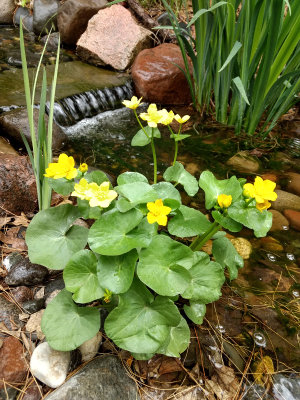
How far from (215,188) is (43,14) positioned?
5.11 m

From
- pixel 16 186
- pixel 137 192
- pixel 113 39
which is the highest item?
pixel 137 192

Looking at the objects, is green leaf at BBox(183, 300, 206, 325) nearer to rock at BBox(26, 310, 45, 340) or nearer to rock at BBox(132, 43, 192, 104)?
rock at BBox(26, 310, 45, 340)

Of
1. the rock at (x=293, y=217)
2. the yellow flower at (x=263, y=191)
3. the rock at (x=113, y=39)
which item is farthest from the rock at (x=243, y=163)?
the rock at (x=113, y=39)

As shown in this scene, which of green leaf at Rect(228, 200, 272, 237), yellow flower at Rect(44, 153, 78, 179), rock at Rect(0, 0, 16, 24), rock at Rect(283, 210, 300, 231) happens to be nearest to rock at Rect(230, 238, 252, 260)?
rock at Rect(283, 210, 300, 231)

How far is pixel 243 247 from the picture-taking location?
1753 millimetres

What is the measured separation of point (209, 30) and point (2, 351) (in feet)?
8.32

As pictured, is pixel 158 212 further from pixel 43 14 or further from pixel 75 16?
pixel 43 14

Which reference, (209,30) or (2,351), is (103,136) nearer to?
(209,30)

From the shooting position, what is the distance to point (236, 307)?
1390 mm

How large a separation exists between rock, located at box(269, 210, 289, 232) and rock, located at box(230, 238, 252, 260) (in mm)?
→ 226

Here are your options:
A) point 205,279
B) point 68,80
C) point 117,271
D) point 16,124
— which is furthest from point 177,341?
point 68,80

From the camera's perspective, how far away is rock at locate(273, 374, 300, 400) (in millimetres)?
1111

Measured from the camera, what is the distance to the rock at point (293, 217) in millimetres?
1929

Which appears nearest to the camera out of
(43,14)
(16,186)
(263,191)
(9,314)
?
(263,191)
